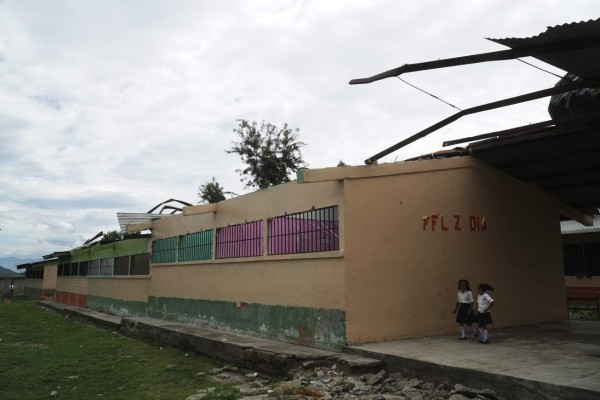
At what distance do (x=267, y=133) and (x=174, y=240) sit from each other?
15.4 metres

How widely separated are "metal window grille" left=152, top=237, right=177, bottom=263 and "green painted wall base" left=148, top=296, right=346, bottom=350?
1.39m

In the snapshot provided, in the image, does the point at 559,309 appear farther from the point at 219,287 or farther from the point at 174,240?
the point at 174,240

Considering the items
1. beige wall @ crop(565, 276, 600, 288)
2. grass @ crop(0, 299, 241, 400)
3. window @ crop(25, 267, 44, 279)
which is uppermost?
window @ crop(25, 267, 44, 279)

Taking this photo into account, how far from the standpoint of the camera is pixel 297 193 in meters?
9.38

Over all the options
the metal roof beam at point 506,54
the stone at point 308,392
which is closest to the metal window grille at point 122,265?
the stone at point 308,392

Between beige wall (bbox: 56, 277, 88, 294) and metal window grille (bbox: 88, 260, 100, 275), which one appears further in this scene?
beige wall (bbox: 56, 277, 88, 294)

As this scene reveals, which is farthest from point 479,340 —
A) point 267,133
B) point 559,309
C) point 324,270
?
point 267,133

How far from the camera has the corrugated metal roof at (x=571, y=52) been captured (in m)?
4.54

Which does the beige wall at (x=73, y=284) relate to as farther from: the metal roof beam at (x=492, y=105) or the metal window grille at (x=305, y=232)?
the metal roof beam at (x=492, y=105)

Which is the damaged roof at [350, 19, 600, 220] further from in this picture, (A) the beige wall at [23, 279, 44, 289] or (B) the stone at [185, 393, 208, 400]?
(A) the beige wall at [23, 279, 44, 289]

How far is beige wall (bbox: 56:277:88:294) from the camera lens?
84.2 feet

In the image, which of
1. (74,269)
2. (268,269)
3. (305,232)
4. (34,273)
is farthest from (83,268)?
(34,273)

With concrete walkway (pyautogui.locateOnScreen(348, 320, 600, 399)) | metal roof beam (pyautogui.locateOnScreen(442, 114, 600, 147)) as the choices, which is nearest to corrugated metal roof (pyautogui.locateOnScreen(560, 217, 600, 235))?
concrete walkway (pyautogui.locateOnScreen(348, 320, 600, 399))

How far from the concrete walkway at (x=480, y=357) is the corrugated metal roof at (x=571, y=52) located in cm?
326
